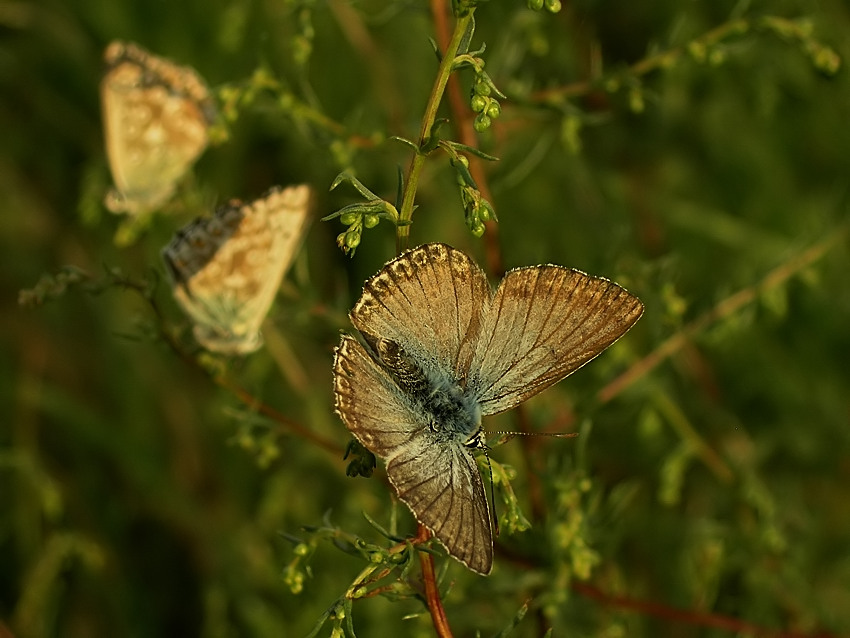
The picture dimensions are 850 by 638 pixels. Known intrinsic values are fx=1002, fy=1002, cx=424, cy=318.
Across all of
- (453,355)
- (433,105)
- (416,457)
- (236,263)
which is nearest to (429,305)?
(453,355)

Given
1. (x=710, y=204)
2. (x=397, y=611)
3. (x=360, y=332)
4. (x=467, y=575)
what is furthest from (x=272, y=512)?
(x=710, y=204)

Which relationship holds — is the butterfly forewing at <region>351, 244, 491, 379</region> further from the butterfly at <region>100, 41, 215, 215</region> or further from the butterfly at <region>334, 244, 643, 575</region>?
the butterfly at <region>100, 41, 215, 215</region>

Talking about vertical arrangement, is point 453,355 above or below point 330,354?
above

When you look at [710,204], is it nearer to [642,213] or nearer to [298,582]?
[642,213]

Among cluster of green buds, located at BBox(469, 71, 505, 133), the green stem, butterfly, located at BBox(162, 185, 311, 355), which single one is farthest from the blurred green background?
the green stem

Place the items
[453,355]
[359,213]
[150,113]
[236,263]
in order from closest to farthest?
[359,213]
[453,355]
[236,263]
[150,113]

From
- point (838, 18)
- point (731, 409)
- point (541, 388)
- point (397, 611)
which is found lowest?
point (397, 611)

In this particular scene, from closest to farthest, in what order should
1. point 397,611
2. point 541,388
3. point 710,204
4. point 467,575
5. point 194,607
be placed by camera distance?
point 541,388
point 467,575
point 397,611
point 194,607
point 710,204

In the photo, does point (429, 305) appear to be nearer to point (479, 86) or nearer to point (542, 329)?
point (542, 329)
